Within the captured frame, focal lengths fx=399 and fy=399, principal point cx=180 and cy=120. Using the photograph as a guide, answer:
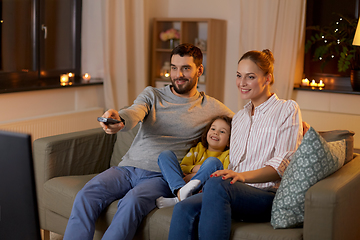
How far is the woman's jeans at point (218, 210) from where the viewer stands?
59.8 inches

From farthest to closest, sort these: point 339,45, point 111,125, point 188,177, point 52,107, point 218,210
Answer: point 339,45 → point 52,107 → point 188,177 → point 111,125 → point 218,210

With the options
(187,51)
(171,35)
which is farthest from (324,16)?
(187,51)

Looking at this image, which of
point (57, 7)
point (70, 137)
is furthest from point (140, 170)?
point (57, 7)

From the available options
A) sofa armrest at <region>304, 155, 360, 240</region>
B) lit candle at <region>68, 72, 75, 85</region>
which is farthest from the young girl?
lit candle at <region>68, 72, 75, 85</region>

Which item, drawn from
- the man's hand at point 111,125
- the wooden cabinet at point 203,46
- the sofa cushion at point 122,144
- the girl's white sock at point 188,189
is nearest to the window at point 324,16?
the wooden cabinet at point 203,46

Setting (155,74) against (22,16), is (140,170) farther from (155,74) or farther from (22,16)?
(155,74)

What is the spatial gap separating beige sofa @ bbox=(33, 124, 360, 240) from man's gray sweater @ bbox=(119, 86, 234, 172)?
0.29 meters

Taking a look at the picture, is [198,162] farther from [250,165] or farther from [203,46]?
[203,46]

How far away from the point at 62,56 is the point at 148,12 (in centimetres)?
116

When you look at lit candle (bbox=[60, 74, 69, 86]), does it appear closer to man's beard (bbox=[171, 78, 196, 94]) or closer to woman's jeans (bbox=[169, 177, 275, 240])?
man's beard (bbox=[171, 78, 196, 94])

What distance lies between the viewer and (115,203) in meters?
1.88

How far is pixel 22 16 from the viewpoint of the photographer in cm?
347

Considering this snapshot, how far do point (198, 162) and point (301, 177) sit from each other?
68 centimetres

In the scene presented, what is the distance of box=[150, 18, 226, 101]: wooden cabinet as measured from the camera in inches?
164
